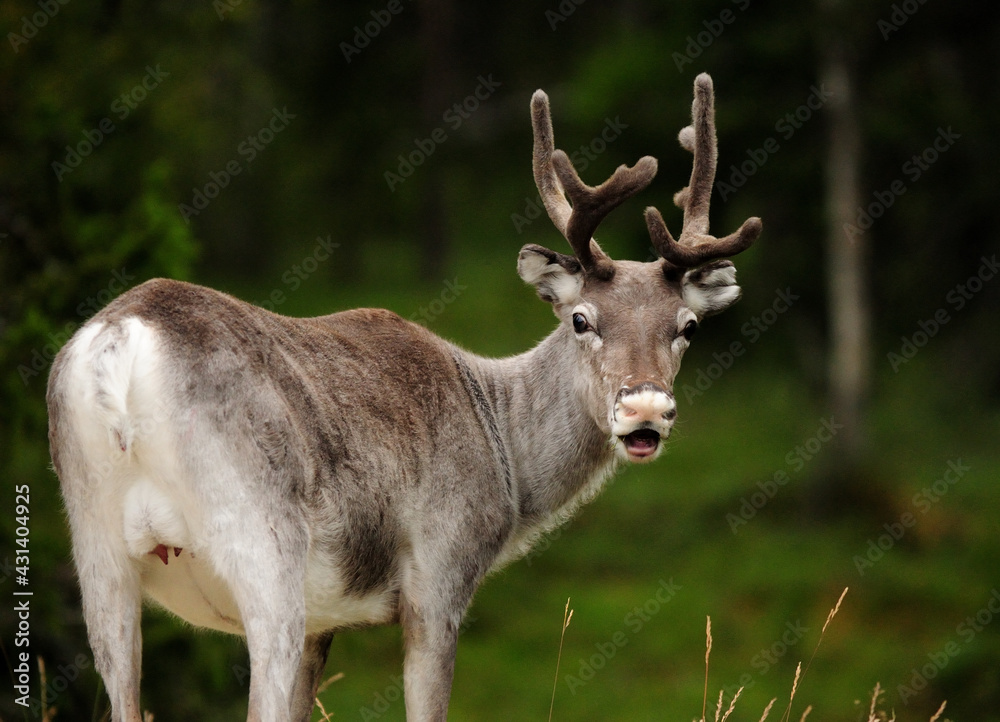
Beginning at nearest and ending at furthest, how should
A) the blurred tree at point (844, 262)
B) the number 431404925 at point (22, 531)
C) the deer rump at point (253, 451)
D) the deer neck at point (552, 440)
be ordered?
1. the deer rump at point (253, 451)
2. the deer neck at point (552, 440)
3. the number 431404925 at point (22, 531)
4. the blurred tree at point (844, 262)

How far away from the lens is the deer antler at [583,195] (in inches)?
240

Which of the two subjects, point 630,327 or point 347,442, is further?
point 630,327

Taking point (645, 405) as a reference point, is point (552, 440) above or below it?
below

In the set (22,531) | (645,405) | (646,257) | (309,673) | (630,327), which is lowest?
(22,531)

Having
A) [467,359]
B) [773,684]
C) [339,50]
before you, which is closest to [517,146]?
[339,50]

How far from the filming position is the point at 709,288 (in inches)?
256

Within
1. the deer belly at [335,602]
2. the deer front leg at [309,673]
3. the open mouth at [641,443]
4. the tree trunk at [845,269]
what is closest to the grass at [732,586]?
the tree trunk at [845,269]

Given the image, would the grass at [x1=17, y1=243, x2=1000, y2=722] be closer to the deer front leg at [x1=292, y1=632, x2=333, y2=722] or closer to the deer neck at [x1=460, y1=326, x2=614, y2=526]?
the deer front leg at [x1=292, y1=632, x2=333, y2=722]

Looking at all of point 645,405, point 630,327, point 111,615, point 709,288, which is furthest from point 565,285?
point 111,615

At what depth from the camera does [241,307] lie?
5164mm

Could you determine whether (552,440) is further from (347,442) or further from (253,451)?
(253,451)

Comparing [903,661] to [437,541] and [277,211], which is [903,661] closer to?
[437,541]

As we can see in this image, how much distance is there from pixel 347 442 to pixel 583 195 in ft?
5.65

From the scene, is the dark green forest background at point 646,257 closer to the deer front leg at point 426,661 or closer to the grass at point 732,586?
the grass at point 732,586
